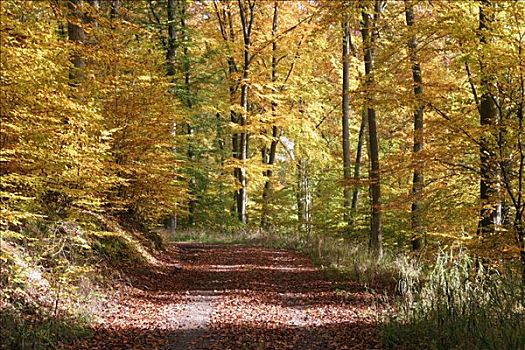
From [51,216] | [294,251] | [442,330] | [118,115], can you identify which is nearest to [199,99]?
[294,251]

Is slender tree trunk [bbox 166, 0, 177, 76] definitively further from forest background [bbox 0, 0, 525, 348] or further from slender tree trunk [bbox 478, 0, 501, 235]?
slender tree trunk [bbox 478, 0, 501, 235]

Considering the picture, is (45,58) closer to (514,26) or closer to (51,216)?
(51,216)

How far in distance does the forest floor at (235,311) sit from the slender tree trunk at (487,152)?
96.0 inches

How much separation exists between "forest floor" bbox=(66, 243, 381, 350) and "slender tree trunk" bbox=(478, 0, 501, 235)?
8.00ft

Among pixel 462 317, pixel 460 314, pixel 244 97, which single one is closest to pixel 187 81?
pixel 244 97

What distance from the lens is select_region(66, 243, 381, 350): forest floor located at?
6305mm

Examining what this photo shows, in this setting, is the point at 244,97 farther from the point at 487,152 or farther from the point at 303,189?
the point at 487,152

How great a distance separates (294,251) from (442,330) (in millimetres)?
10525

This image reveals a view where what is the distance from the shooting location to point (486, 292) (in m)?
5.95

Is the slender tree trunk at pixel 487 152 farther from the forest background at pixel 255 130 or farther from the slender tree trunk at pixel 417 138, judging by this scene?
the slender tree trunk at pixel 417 138

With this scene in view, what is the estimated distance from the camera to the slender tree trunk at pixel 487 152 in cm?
744

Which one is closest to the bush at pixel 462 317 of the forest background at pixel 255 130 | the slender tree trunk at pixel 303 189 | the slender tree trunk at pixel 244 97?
the forest background at pixel 255 130

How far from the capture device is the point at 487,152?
8.03 m

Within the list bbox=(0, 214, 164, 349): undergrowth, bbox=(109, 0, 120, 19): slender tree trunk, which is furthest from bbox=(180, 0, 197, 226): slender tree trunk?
bbox=(0, 214, 164, 349): undergrowth
